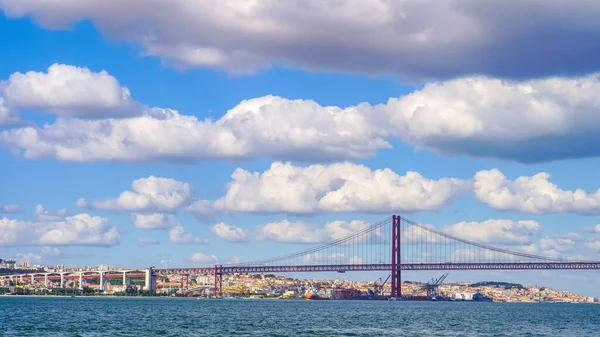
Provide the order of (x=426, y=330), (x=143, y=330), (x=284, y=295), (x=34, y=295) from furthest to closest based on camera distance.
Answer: (x=284, y=295)
(x=34, y=295)
(x=426, y=330)
(x=143, y=330)

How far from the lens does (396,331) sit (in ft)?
177

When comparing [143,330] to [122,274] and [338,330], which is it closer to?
[338,330]

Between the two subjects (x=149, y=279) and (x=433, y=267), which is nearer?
(x=433, y=267)

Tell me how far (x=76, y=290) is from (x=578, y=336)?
485 feet

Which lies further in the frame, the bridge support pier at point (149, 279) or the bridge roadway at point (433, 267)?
the bridge support pier at point (149, 279)

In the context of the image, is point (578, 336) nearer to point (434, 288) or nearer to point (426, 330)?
point (426, 330)

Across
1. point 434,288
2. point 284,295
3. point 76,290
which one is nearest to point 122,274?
point 76,290

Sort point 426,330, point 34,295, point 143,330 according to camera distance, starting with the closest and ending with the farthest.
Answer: point 143,330 → point 426,330 → point 34,295

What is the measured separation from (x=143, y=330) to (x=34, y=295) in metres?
139

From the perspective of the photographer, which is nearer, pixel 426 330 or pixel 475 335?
pixel 475 335

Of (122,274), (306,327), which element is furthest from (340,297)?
(306,327)

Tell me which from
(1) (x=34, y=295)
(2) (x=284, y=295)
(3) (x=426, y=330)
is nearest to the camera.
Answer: (3) (x=426, y=330)

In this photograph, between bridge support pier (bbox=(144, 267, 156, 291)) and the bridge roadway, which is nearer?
the bridge roadway

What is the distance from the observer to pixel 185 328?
2132 inches
